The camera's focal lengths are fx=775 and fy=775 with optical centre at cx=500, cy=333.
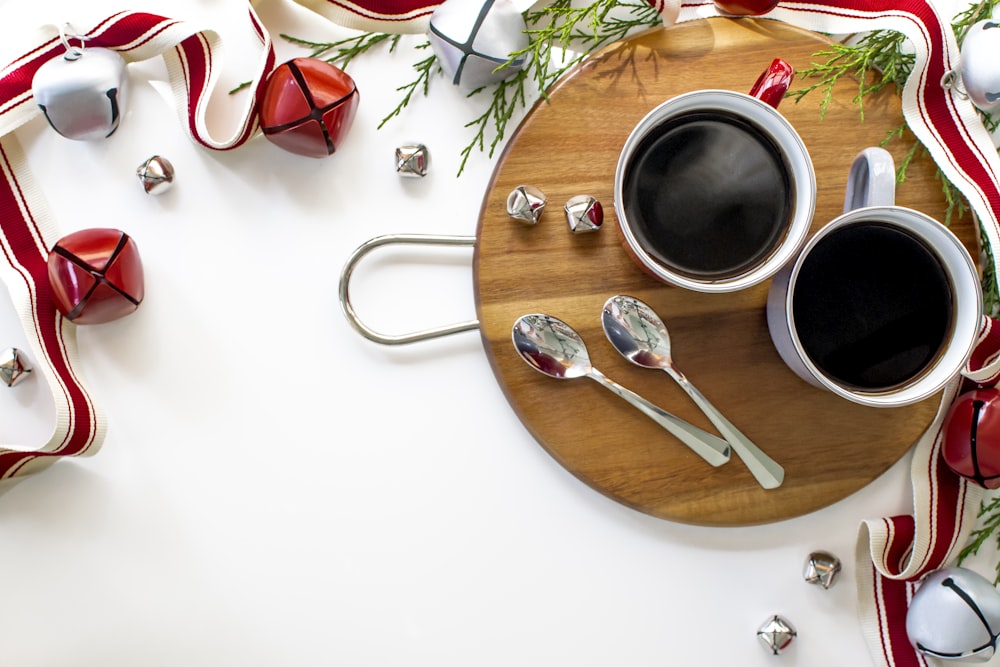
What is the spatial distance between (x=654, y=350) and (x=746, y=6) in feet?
1.01

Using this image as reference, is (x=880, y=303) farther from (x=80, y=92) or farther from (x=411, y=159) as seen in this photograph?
(x=80, y=92)

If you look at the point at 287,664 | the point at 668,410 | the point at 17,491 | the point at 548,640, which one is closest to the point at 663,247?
the point at 668,410

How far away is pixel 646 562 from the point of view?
0.71 m

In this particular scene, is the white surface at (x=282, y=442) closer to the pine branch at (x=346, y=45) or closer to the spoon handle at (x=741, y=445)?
the pine branch at (x=346, y=45)

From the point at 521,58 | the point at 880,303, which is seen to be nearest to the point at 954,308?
the point at 880,303

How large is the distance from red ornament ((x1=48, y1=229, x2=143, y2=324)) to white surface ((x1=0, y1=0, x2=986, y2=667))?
4cm

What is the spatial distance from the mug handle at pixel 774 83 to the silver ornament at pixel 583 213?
0.50ft

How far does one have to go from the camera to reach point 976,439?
67 cm

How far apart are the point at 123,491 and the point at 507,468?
340mm

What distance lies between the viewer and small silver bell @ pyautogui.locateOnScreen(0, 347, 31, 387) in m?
0.67

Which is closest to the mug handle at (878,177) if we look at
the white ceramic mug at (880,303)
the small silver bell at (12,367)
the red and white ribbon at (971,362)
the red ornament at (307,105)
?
the white ceramic mug at (880,303)

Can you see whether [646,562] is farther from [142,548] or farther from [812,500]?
[142,548]

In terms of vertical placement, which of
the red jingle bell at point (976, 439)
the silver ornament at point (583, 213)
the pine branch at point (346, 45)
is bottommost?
the red jingle bell at point (976, 439)

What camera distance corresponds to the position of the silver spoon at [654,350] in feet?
2.16
